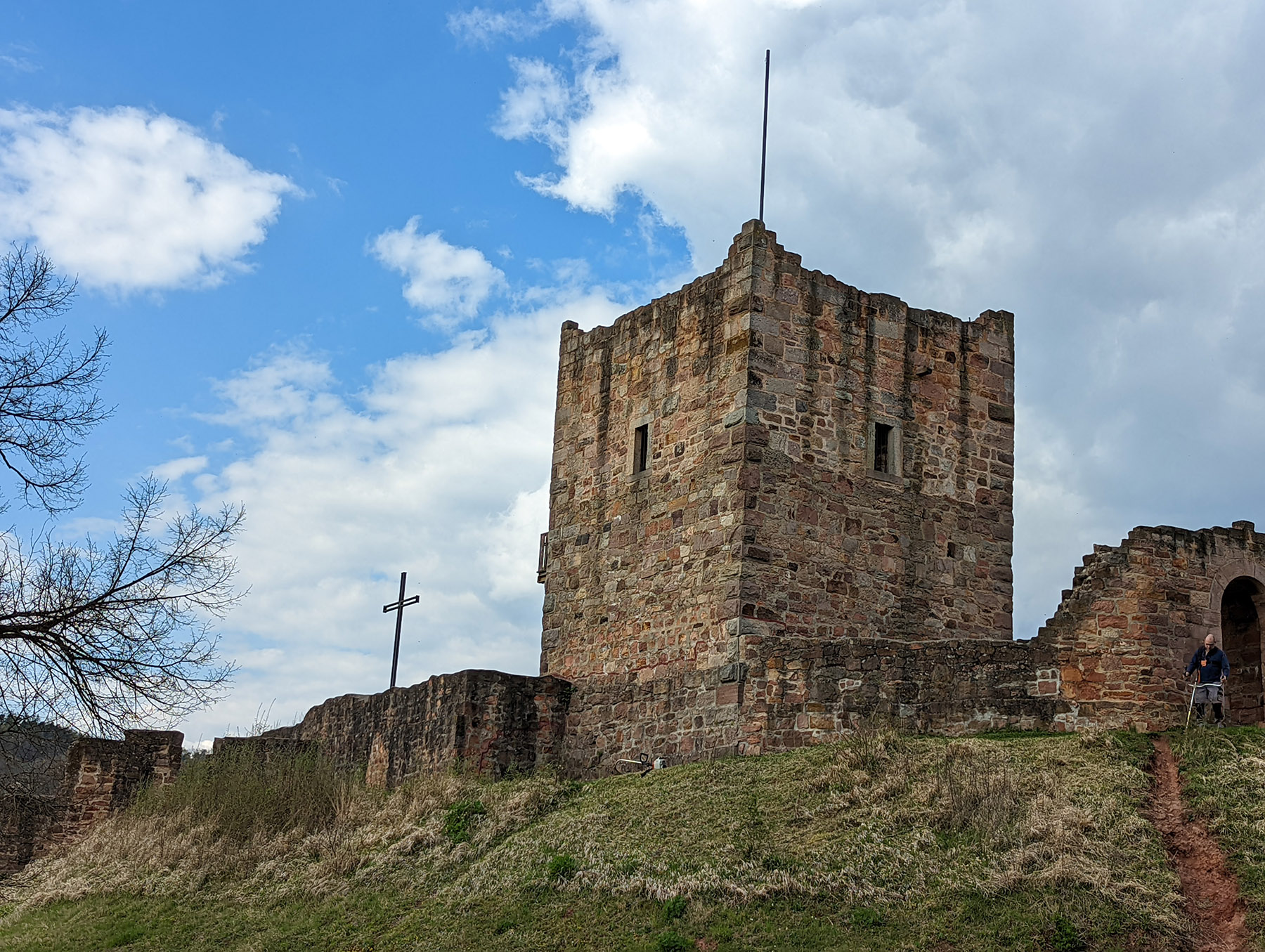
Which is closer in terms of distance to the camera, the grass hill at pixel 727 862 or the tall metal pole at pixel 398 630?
the grass hill at pixel 727 862

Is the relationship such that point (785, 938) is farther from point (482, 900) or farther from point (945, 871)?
point (482, 900)

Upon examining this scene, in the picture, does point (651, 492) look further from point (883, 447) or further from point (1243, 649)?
point (1243, 649)

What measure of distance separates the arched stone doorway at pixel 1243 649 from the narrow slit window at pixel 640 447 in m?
8.05

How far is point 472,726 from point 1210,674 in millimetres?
9679

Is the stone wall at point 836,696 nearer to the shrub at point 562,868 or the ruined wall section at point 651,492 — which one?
the ruined wall section at point 651,492

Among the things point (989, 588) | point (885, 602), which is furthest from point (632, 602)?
point (989, 588)

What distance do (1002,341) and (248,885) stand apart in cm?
1281

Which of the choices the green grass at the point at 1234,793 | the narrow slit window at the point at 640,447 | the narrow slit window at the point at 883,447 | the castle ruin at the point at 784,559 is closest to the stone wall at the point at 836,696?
the castle ruin at the point at 784,559

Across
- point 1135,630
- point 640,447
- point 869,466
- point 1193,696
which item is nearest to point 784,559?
point 869,466

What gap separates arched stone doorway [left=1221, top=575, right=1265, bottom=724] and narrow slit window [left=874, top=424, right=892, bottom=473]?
4713 mm

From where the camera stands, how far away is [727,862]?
1549 centimetres

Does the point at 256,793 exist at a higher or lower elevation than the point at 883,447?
lower

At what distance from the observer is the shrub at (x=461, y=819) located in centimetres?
1878

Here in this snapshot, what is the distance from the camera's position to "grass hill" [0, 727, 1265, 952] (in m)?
13.9
